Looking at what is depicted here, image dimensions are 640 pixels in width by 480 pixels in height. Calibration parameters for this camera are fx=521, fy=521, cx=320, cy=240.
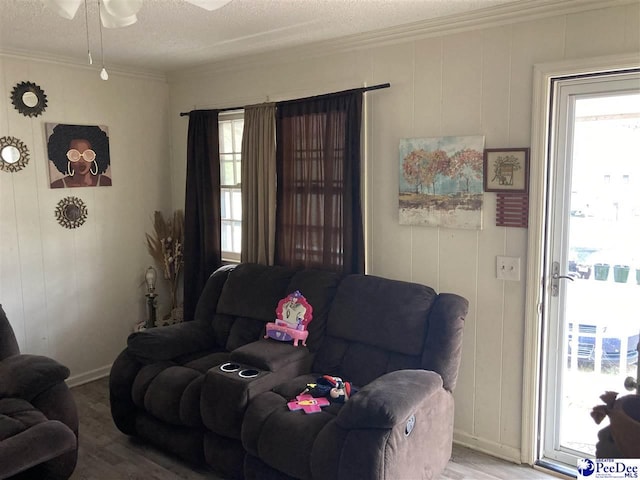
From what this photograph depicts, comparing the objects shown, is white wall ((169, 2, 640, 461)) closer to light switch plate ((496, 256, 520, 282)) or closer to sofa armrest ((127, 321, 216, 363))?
light switch plate ((496, 256, 520, 282))

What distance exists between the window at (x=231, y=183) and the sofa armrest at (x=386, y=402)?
2.12 m

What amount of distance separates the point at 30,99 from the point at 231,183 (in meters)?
1.50

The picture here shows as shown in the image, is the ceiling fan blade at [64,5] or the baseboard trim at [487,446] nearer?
the ceiling fan blade at [64,5]

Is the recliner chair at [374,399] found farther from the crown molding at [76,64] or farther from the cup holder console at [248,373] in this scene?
the crown molding at [76,64]

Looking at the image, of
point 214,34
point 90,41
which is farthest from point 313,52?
point 90,41

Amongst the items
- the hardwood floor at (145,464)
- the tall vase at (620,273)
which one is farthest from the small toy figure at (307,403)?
the tall vase at (620,273)

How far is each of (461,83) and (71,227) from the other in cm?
293

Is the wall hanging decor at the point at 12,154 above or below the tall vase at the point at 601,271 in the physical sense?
above

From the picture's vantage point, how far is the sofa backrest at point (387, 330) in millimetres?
2676

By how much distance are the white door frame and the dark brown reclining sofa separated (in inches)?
15.3

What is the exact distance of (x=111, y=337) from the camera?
4.24 metres

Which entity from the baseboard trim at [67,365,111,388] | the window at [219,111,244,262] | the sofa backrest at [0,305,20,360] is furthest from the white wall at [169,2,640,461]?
the baseboard trim at [67,365,111,388]

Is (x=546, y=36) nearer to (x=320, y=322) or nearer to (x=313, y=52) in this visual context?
(x=313, y=52)

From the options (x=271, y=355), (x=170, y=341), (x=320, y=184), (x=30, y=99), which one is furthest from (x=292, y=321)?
(x=30, y=99)
